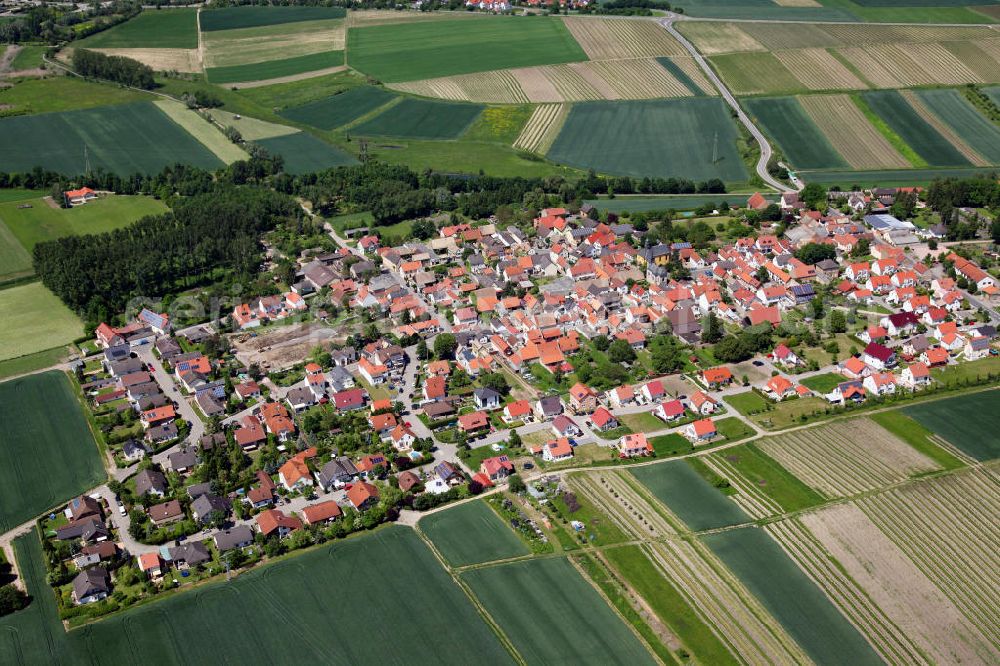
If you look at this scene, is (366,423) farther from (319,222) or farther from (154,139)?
(154,139)

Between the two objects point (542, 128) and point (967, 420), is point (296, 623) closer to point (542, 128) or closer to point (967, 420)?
point (967, 420)

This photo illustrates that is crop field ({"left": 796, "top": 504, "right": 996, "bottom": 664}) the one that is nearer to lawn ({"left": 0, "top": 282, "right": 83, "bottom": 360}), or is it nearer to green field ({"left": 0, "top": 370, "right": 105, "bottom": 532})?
green field ({"left": 0, "top": 370, "right": 105, "bottom": 532})

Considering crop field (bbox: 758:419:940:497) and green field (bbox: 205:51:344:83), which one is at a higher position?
green field (bbox: 205:51:344:83)

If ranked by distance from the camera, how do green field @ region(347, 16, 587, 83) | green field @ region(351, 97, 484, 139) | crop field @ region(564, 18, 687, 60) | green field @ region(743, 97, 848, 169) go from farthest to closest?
crop field @ region(564, 18, 687, 60), green field @ region(347, 16, 587, 83), green field @ region(351, 97, 484, 139), green field @ region(743, 97, 848, 169)

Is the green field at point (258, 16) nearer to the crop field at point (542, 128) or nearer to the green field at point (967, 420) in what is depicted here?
the crop field at point (542, 128)

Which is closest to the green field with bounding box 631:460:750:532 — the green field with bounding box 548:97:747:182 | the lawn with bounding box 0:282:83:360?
the lawn with bounding box 0:282:83:360

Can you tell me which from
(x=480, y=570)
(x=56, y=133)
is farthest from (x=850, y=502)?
(x=56, y=133)

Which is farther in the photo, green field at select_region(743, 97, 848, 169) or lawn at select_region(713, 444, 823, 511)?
green field at select_region(743, 97, 848, 169)

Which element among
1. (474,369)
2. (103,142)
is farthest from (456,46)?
(474,369)
